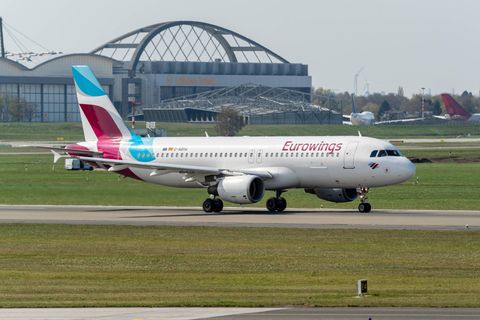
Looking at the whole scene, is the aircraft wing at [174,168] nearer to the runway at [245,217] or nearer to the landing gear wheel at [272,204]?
the landing gear wheel at [272,204]

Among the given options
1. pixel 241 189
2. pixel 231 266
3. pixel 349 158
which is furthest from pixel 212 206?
pixel 231 266

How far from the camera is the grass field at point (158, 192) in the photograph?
247ft

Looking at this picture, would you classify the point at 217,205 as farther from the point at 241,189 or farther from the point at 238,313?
the point at 238,313

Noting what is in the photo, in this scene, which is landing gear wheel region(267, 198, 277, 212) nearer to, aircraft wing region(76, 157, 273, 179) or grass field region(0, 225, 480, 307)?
aircraft wing region(76, 157, 273, 179)

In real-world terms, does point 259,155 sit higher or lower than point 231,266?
higher

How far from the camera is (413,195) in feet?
266

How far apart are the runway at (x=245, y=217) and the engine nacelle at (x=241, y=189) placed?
0.84 meters

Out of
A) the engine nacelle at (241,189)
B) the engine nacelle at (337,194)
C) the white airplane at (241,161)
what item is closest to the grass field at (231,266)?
the engine nacelle at (241,189)

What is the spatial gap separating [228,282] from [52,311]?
8.16 metres

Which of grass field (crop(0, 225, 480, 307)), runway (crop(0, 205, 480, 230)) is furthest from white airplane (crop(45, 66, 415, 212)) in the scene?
grass field (crop(0, 225, 480, 307))

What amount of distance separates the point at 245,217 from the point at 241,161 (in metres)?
5.50

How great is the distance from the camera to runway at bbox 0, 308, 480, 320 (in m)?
30.5

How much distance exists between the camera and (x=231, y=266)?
43562mm

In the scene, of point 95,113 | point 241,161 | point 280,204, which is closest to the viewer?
point 280,204
